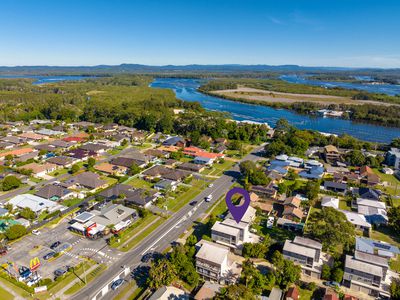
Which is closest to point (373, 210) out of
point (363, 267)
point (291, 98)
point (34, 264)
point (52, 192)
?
point (363, 267)

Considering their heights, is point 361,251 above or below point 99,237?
above

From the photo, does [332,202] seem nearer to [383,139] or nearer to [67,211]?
[67,211]

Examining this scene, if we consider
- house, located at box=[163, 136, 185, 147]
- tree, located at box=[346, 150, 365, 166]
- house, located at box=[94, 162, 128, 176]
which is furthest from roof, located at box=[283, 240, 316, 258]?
house, located at box=[163, 136, 185, 147]

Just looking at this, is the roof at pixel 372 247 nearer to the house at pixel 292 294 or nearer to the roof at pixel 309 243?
the roof at pixel 309 243

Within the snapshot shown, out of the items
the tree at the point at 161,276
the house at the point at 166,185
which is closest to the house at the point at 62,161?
the house at the point at 166,185

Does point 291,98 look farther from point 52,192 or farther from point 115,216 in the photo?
point 115,216

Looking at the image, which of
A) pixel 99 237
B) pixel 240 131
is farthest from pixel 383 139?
pixel 99 237
